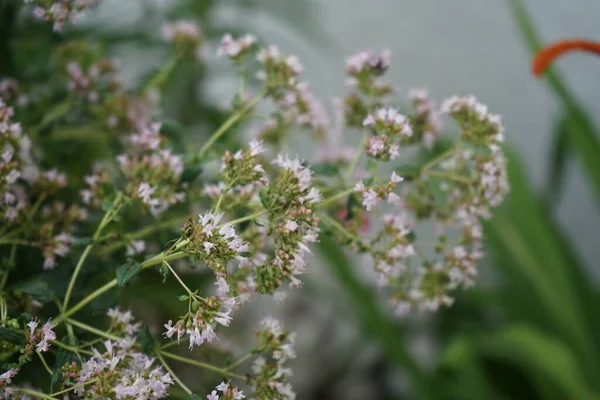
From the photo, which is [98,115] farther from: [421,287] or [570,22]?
[570,22]

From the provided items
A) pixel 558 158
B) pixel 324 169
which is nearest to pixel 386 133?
pixel 324 169

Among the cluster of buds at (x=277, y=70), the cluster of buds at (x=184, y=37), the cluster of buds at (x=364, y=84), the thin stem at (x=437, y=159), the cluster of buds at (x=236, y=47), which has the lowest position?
the thin stem at (x=437, y=159)

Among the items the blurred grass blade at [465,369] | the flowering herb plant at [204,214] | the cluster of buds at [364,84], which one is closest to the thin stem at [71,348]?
the flowering herb plant at [204,214]

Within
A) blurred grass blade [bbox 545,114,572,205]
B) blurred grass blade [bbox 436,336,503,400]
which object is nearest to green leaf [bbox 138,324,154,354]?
blurred grass blade [bbox 436,336,503,400]

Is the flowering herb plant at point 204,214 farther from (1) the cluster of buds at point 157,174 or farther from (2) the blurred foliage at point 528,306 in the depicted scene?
(2) the blurred foliage at point 528,306

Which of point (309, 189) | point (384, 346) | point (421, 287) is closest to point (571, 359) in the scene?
point (384, 346)

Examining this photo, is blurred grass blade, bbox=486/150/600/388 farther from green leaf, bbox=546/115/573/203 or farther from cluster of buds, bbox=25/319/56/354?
cluster of buds, bbox=25/319/56/354
